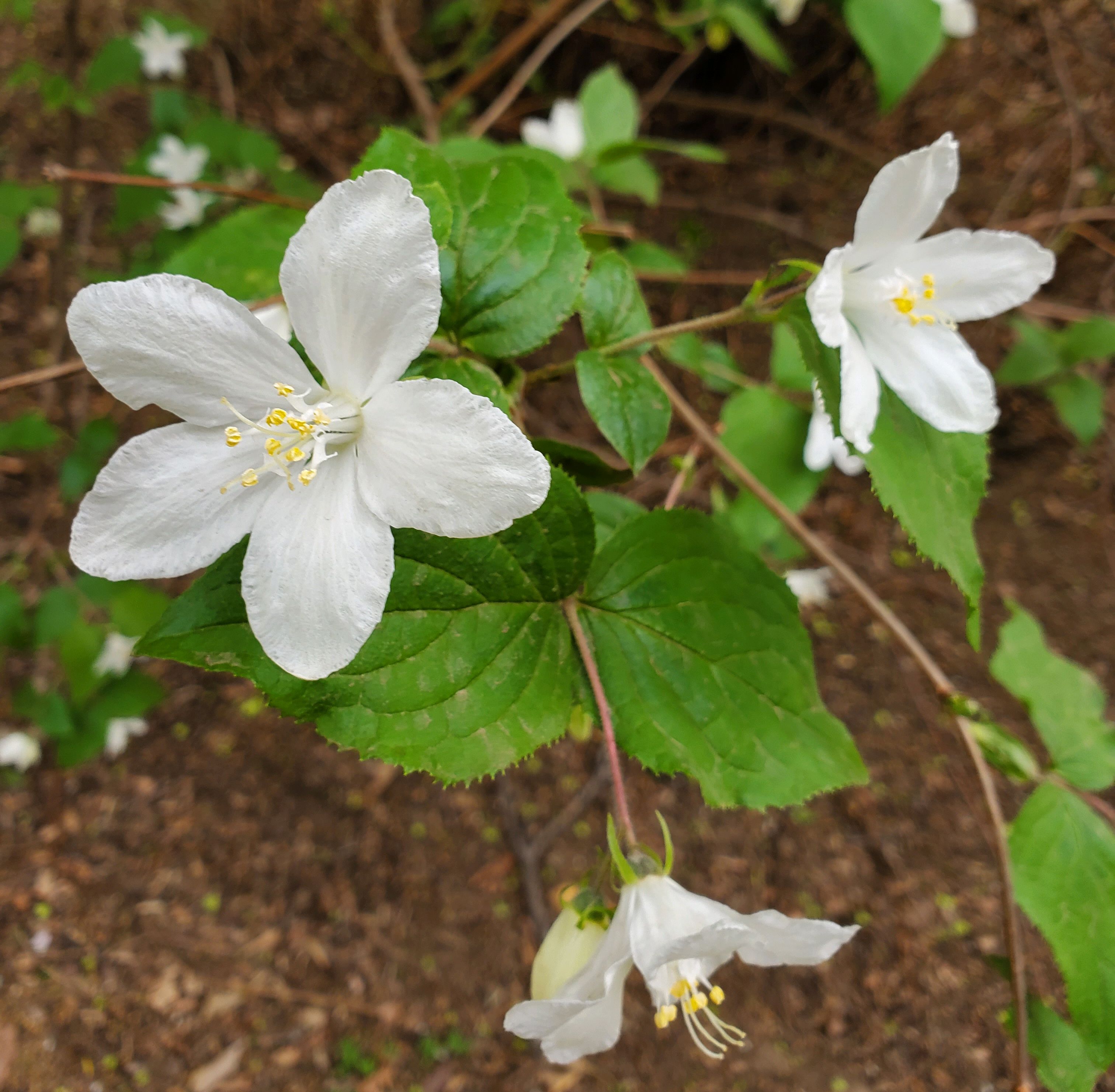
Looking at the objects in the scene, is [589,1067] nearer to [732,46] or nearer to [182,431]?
[182,431]

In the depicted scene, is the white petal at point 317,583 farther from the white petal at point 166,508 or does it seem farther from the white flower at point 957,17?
the white flower at point 957,17

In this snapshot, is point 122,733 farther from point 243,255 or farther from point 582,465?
point 582,465

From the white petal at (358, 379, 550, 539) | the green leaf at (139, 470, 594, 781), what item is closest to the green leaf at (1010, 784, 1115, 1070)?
the green leaf at (139, 470, 594, 781)

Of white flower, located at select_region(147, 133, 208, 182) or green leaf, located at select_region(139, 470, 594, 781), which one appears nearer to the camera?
green leaf, located at select_region(139, 470, 594, 781)

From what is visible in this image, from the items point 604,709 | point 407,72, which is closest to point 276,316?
point 604,709

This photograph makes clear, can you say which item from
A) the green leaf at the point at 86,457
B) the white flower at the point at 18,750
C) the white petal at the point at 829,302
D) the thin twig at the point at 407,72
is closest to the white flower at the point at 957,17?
the thin twig at the point at 407,72

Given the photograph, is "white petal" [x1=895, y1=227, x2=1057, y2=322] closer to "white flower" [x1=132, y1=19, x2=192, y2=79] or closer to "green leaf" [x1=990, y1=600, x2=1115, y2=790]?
"green leaf" [x1=990, y1=600, x2=1115, y2=790]

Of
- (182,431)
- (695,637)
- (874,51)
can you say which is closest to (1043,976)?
(695,637)
